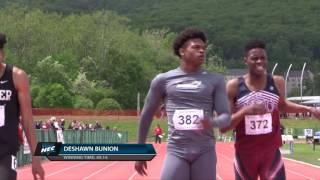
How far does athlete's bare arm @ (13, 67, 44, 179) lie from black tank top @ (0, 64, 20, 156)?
0.04 metres

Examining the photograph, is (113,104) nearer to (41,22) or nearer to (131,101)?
(131,101)

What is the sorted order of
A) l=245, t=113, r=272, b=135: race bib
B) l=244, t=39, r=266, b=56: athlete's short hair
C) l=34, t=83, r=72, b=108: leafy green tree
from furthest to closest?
l=34, t=83, r=72, b=108: leafy green tree → l=244, t=39, r=266, b=56: athlete's short hair → l=245, t=113, r=272, b=135: race bib

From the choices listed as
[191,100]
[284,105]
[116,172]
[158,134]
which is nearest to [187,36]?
[191,100]

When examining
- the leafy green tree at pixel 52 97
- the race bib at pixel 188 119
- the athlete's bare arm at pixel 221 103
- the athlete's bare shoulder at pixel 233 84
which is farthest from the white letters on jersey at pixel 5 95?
the leafy green tree at pixel 52 97

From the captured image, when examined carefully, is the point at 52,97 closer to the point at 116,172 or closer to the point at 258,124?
the point at 116,172

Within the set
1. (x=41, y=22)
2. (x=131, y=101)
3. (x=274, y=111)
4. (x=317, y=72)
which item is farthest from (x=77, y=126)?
(x=317, y=72)

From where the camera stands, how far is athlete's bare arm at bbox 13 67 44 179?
22.4ft

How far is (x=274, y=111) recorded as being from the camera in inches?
323

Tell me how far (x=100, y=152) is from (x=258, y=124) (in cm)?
169

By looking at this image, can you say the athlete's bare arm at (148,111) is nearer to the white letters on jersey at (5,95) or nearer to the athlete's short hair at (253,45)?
the white letters on jersey at (5,95)

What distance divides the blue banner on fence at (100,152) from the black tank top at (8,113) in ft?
0.75

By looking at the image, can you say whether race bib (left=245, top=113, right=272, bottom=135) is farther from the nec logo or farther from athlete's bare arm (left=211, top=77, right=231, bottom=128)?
the nec logo

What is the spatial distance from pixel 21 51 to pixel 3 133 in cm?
10448

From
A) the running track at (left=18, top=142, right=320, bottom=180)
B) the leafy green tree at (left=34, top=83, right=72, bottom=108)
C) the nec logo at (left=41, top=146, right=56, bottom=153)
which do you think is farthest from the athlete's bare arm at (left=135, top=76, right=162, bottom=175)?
the leafy green tree at (left=34, top=83, right=72, bottom=108)
